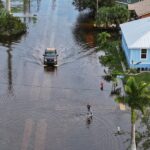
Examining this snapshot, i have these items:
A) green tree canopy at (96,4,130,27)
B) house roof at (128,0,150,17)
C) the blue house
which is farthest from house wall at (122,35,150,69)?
green tree canopy at (96,4,130,27)

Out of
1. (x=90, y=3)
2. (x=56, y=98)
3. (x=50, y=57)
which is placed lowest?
(x=56, y=98)

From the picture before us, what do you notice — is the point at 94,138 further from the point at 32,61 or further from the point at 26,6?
the point at 26,6

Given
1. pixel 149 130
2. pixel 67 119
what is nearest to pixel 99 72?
pixel 67 119

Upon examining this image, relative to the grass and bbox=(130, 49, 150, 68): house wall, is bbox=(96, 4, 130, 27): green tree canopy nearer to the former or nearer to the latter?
bbox=(130, 49, 150, 68): house wall

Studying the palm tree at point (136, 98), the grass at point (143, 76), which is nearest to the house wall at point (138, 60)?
the grass at point (143, 76)

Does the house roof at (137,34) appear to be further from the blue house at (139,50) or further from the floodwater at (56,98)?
the floodwater at (56,98)

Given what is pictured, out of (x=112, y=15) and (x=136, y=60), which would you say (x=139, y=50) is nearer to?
(x=136, y=60)

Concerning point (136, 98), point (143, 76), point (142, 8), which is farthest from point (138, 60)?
point (136, 98)
